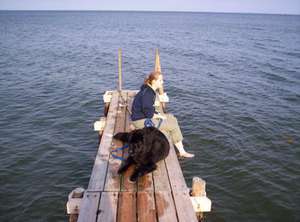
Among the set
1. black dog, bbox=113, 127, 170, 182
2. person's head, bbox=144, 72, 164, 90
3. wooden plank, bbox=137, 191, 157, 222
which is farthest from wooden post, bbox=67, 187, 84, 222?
person's head, bbox=144, 72, 164, 90

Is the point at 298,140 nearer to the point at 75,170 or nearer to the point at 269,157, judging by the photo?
the point at 269,157

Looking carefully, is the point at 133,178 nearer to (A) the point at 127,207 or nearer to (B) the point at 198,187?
(A) the point at 127,207

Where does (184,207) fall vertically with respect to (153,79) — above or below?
below

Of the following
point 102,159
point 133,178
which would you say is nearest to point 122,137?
Answer: point 102,159

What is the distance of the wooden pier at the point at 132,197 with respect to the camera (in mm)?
4699

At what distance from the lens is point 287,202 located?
8320 millimetres

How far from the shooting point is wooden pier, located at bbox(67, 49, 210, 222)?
4699mm

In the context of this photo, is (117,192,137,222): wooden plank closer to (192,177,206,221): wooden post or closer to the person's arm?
(192,177,206,221): wooden post

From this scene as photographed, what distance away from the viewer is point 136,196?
5.19m

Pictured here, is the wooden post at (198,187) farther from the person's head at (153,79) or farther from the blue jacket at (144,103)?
the person's head at (153,79)

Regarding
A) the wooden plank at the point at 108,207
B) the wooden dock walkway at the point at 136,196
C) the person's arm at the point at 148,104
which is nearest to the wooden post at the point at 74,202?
the wooden dock walkway at the point at 136,196

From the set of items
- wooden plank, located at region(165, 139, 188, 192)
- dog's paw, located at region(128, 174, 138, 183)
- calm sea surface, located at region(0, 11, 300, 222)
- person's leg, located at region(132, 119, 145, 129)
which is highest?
person's leg, located at region(132, 119, 145, 129)

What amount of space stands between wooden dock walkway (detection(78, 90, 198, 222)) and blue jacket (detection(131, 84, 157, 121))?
4.62 feet

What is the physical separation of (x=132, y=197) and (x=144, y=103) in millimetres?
2747
